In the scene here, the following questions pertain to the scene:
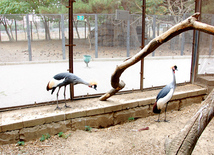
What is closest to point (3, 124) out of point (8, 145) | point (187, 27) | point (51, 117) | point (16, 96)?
point (8, 145)

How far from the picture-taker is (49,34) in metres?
5.84

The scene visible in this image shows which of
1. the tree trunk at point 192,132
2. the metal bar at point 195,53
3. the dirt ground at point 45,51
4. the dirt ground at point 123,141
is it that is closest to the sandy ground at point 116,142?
the dirt ground at point 123,141

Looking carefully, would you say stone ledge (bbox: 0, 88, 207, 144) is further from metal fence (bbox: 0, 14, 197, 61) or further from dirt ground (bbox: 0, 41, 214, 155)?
metal fence (bbox: 0, 14, 197, 61)

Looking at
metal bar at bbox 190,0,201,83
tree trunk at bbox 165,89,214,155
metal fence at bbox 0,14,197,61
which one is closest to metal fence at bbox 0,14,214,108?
metal fence at bbox 0,14,197,61

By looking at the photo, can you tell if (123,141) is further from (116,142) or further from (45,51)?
→ (45,51)

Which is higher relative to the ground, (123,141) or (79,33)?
(79,33)

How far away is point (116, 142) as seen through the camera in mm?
3014

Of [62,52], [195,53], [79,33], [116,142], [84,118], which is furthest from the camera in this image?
[62,52]

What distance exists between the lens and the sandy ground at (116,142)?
2.78 metres

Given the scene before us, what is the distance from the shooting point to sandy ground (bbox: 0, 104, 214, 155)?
2.78 meters

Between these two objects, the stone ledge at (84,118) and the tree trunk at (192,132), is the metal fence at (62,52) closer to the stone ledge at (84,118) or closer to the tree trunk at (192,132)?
the stone ledge at (84,118)

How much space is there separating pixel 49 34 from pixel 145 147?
420cm

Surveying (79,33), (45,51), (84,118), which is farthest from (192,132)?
(45,51)

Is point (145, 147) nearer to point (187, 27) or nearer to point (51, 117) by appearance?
point (51, 117)
